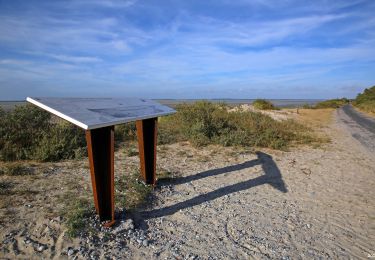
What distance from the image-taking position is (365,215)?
5.04 m

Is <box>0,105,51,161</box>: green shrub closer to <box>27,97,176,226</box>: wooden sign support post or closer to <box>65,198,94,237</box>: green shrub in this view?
<box>65,198,94,237</box>: green shrub

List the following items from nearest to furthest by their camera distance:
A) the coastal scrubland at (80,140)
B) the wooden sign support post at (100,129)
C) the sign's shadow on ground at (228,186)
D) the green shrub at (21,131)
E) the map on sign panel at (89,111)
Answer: the map on sign panel at (89,111) < the wooden sign support post at (100,129) < the sign's shadow on ground at (228,186) < the coastal scrubland at (80,140) < the green shrub at (21,131)

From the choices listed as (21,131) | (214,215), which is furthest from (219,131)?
(214,215)

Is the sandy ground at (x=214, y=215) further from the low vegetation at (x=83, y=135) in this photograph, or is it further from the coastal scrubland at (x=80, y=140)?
the low vegetation at (x=83, y=135)

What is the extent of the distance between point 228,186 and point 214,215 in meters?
1.48

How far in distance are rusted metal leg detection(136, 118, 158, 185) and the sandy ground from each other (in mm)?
361

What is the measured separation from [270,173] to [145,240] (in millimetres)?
4289

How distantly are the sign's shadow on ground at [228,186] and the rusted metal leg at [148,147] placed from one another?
1.25 feet

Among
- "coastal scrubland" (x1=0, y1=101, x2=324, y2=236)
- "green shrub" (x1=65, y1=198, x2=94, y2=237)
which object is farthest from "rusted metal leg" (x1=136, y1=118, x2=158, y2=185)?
"green shrub" (x1=65, y1=198, x2=94, y2=237)

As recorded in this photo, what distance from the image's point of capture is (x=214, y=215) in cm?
473

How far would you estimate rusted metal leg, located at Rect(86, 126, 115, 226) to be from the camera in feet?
12.7

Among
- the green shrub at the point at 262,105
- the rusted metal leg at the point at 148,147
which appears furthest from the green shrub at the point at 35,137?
the green shrub at the point at 262,105

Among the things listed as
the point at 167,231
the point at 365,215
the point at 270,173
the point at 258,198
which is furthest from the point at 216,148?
the point at 167,231

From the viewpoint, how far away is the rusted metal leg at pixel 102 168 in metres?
3.87
